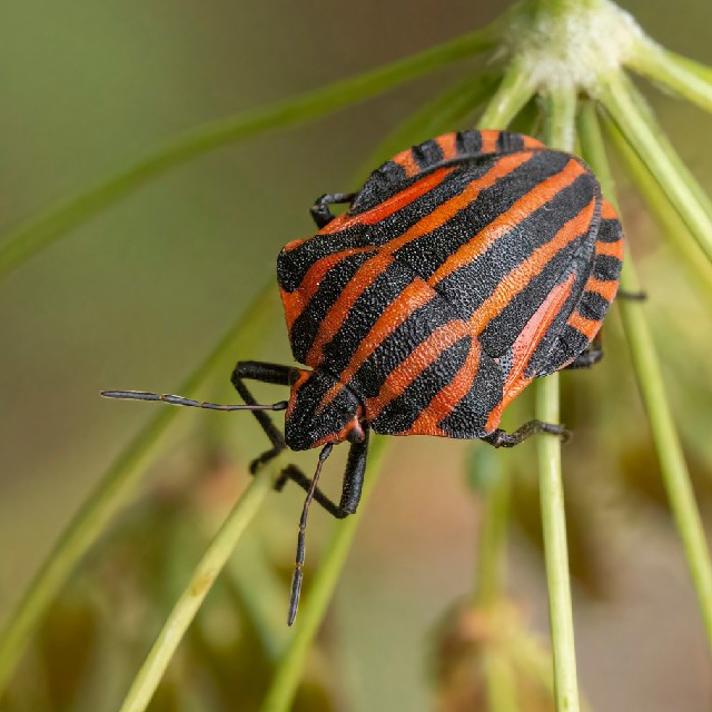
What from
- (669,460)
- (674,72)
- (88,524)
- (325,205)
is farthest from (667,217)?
(88,524)

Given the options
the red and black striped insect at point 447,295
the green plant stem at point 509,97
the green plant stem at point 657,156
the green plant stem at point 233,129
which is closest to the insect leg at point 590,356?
the red and black striped insect at point 447,295

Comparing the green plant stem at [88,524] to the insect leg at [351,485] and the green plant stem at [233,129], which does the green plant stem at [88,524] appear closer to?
the insect leg at [351,485]

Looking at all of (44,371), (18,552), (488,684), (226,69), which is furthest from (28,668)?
(226,69)

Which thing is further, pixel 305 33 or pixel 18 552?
pixel 305 33

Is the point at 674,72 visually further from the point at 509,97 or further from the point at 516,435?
the point at 516,435

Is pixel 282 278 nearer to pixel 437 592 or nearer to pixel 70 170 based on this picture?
pixel 437 592

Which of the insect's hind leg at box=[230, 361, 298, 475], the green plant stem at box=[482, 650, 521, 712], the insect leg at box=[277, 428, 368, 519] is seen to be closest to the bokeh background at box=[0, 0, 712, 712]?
the green plant stem at box=[482, 650, 521, 712]
